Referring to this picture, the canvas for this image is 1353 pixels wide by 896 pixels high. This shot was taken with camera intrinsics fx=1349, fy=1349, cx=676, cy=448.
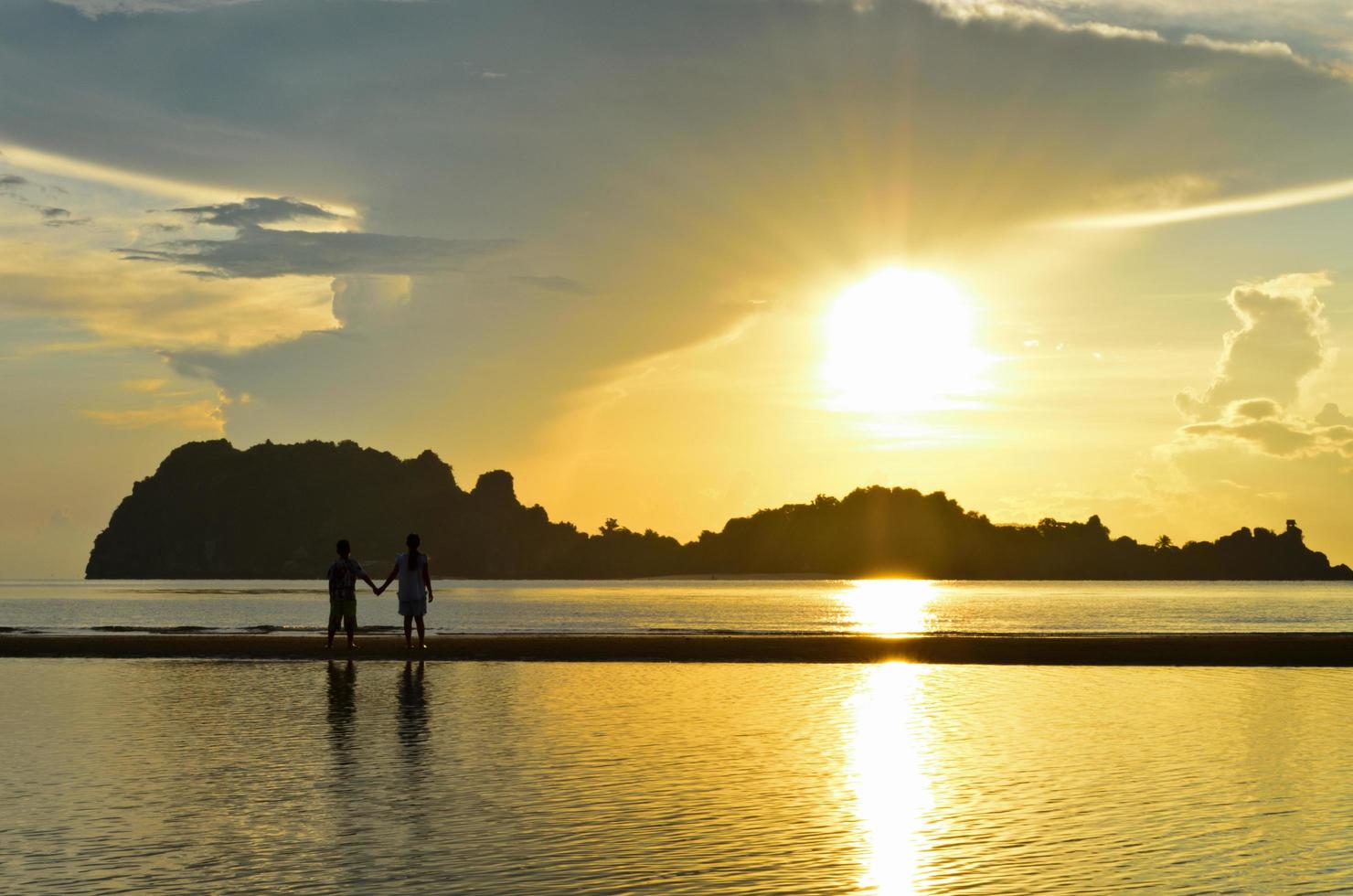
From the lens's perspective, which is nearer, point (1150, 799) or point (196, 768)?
point (1150, 799)

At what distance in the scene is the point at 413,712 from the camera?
22.8 meters

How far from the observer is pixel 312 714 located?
22359 mm

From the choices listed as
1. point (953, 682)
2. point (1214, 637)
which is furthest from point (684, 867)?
point (1214, 637)

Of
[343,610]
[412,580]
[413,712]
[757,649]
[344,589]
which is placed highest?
[412,580]

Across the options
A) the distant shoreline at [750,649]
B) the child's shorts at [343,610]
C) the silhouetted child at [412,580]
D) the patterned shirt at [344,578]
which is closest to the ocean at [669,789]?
the silhouetted child at [412,580]

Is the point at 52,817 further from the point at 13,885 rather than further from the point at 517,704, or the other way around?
the point at 517,704

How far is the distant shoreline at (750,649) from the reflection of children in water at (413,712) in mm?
5188

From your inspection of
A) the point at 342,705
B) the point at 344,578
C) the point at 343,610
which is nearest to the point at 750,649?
the point at 343,610

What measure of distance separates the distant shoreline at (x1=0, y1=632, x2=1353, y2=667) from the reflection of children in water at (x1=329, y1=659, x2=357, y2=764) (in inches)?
108

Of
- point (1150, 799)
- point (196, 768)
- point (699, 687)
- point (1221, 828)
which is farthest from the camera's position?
point (699, 687)

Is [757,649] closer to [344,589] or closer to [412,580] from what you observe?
[412,580]

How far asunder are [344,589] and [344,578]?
67 centimetres

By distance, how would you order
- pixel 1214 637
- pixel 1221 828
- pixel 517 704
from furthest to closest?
pixel 1214 637 → pixel 517 704 → pixel 1221 828

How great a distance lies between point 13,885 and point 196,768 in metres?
6.13
